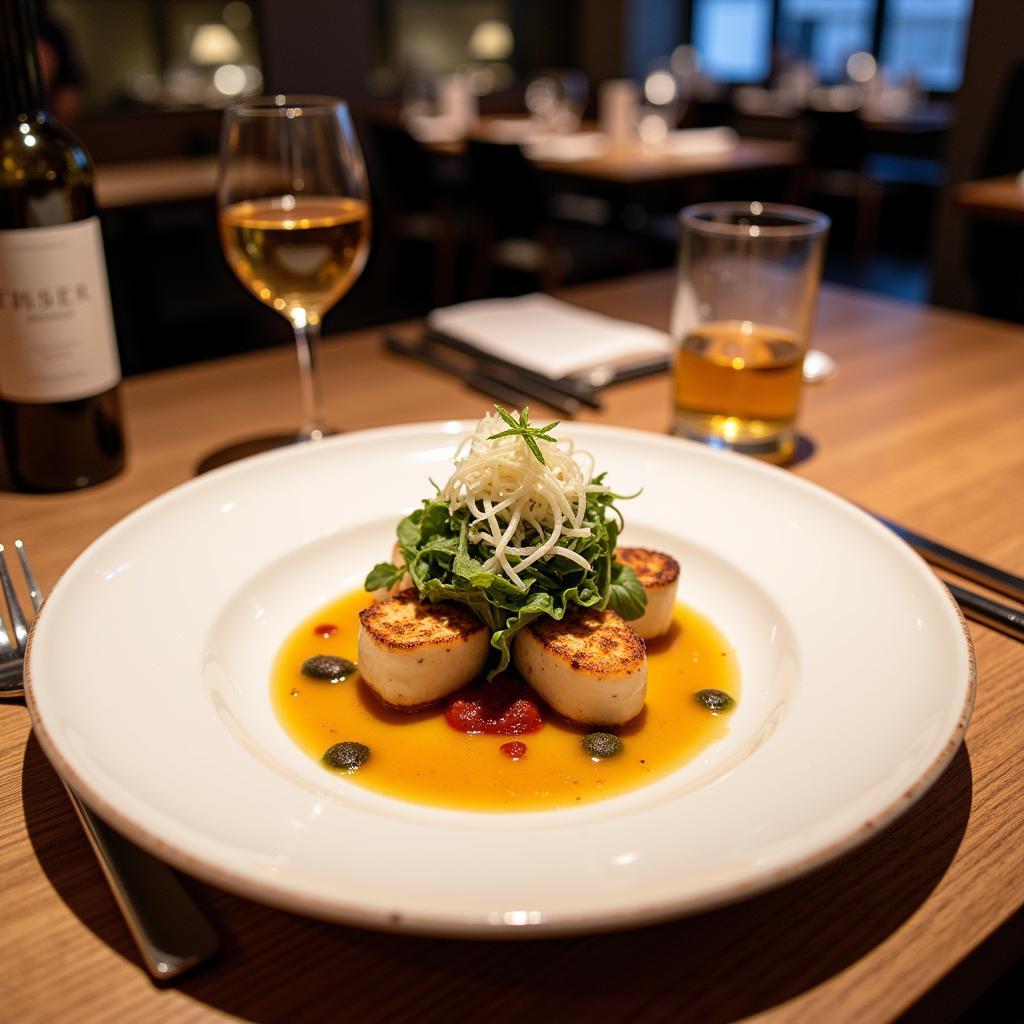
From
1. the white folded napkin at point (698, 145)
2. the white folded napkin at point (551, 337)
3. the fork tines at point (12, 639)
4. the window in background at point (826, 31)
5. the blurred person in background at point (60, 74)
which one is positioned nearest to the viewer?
the fork tines at point (12, 639)

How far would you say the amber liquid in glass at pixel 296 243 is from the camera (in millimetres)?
1301

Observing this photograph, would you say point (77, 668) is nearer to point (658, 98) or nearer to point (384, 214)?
point (658, 98)

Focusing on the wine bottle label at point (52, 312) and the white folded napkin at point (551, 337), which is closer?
the wine bottle label at point (52, 312)

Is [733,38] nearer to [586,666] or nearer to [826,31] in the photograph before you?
[826,31]

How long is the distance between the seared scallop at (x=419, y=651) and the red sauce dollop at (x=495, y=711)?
2 centimetres

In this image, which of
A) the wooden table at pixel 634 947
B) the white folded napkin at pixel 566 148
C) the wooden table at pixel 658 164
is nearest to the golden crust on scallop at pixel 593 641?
the wooden table at pixel 634 947

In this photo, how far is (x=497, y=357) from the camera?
5.74ft

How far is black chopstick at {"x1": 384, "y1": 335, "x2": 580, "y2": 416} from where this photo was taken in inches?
62.9

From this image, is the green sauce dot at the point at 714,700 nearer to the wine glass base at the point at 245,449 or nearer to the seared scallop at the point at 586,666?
the seared scallop at the point at 586,666

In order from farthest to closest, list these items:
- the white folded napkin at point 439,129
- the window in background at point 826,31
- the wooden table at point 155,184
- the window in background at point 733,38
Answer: the window in background at point 733,38
the window in background at point 826,31
the white folded napkin at point 439,129
the wooden table at point 155,184

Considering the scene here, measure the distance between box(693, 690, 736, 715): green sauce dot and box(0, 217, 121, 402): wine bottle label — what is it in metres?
0.88

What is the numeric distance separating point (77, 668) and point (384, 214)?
21.5ft

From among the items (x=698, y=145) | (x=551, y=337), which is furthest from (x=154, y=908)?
(x=698, y=145)

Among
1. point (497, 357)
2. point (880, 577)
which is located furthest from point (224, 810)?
point (497, 357)
